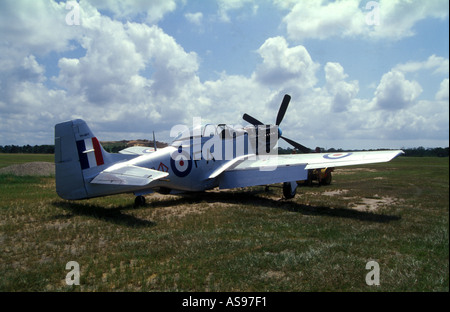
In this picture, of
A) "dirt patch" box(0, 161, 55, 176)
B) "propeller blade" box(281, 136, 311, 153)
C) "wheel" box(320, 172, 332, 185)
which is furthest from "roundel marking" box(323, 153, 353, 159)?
"dirt patch" box(0, 161, 55, 176)

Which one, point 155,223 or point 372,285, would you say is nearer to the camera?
point 372,285

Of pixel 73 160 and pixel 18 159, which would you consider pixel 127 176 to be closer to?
pixel 73 160

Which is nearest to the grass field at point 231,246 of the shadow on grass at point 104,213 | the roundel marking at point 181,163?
the shadow on grass at point 104,213

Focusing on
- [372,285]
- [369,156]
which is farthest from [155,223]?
[369,156]

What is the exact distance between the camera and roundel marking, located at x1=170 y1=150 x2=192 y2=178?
10328 millimetres

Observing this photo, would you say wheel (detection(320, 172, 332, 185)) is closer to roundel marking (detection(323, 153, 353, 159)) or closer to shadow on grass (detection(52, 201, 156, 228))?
roundel marking (detection(323, 153, 353, 159))

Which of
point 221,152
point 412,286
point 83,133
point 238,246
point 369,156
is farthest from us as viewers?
point 221,152

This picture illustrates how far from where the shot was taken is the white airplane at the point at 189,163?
335 inches

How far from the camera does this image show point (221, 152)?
12.3 m

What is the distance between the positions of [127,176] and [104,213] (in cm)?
146

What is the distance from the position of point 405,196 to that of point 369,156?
3.29 metres

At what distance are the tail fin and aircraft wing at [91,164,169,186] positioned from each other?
1.28 ft

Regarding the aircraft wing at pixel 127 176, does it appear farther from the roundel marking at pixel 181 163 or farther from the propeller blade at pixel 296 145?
the propeller blade at pixel 296 145
